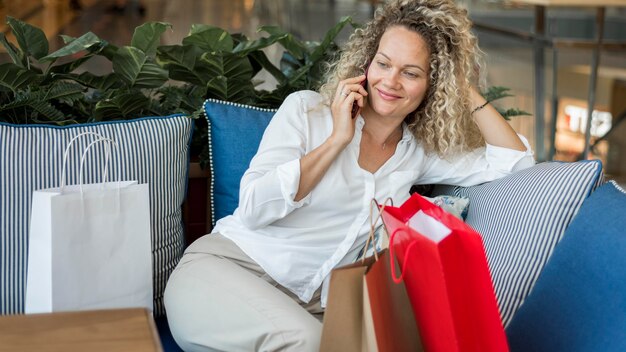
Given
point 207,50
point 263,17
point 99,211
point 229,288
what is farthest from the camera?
point 263,17


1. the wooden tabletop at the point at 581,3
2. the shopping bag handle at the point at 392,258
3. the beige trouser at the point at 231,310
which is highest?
the wooden tabletop at the point at 581,3

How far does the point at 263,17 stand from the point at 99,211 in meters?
9.08

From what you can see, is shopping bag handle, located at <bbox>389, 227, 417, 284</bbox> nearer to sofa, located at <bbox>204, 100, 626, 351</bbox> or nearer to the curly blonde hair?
sofa, located at <bbox>204, 100, 626, 351</bbox>

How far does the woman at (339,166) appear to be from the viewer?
1871 mm

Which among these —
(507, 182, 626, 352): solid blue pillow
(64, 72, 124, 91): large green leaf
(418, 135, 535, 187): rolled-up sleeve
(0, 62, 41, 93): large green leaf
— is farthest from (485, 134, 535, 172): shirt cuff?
(0, 62, 41, 93): large green leaf

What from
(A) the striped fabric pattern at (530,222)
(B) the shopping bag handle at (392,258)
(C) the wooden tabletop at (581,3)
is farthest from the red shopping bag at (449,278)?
(C) the wooden tabletop at (581,3)

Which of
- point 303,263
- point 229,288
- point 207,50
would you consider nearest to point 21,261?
point 229,288

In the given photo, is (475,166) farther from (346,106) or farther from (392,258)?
(392,258)

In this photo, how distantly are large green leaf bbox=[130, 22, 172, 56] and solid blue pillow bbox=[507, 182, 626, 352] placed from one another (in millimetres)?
1212

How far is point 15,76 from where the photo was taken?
2232mm

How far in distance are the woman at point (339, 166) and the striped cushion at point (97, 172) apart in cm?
14

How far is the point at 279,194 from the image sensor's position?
1931mm

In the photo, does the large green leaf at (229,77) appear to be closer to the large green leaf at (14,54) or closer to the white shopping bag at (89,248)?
the large green leaf at (14,54)

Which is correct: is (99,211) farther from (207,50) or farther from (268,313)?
(207,50)
